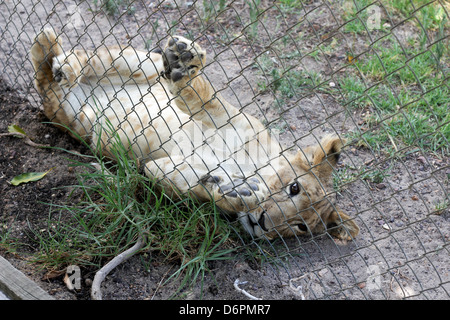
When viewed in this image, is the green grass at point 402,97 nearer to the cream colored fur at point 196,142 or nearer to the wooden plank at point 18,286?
the cream colored fur at point 196,142

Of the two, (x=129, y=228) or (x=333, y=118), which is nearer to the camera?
(x=129, y=228)

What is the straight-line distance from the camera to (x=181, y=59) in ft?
11.6

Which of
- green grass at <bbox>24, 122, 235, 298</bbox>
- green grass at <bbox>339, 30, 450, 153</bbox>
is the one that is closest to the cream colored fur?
green grass at <bbox>24, 122, 235, 298</bbox>

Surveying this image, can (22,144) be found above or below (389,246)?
above

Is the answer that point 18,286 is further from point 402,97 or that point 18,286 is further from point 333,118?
point 402,97

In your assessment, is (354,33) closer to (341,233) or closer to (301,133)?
(301,133)

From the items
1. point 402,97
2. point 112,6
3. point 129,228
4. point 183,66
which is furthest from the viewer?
point 112,6

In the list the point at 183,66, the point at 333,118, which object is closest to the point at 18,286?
the point at 183,66

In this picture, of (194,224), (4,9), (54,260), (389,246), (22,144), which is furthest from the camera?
(4,9)

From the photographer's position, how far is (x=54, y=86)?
4527 millimetres

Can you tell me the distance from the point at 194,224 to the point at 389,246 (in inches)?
56.1

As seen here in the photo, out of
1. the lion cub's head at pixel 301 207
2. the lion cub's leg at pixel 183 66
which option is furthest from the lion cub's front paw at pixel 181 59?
the lion cub's head at pixel 301 207

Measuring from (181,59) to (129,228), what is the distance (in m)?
1.21
